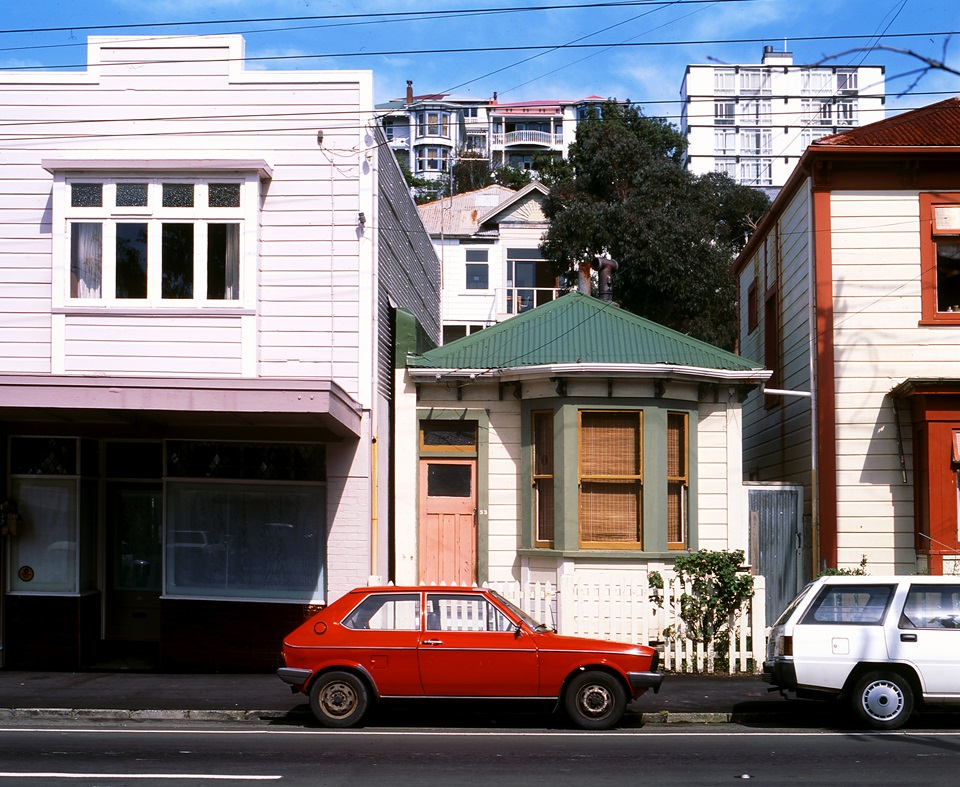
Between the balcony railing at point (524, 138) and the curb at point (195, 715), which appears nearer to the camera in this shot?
the curb at point (195, 715)

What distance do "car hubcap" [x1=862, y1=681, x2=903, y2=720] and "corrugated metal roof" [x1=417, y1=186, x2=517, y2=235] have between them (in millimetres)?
37326

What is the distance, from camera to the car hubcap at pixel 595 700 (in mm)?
11258

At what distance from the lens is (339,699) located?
11344 millimetres

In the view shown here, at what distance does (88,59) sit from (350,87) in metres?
3.61

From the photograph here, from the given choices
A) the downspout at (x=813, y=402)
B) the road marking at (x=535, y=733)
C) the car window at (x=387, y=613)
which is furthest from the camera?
the downspout at (x=813, y=402)

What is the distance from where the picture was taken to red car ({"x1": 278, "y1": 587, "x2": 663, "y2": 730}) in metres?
11.2

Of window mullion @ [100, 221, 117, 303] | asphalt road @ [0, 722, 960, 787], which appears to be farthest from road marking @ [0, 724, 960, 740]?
window mullion @ [100, 221, 117, 303]

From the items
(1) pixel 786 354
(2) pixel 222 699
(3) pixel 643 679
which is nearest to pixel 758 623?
(3) pixel 643 679

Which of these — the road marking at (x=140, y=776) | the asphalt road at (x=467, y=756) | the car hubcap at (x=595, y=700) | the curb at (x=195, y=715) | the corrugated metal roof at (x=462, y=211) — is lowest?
the curb at (x=195, y=715)

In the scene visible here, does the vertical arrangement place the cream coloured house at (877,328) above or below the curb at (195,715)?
above

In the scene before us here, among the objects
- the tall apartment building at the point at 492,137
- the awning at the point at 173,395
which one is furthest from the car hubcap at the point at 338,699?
the tall apartment building at the point at 492,137

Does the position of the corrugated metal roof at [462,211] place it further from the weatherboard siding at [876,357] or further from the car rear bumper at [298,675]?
the car rear bumper at [298,675]

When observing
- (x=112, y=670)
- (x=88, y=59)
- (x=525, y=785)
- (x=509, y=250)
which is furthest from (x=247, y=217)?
(x=509, y=250)

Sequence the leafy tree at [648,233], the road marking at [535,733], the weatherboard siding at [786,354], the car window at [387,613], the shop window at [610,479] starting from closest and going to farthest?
the road marking at [535,733] < the car window at [387,613] < the shop window at [610,479] < the weatherboard siding at [786,354] < the leafy tree at [648,233]
